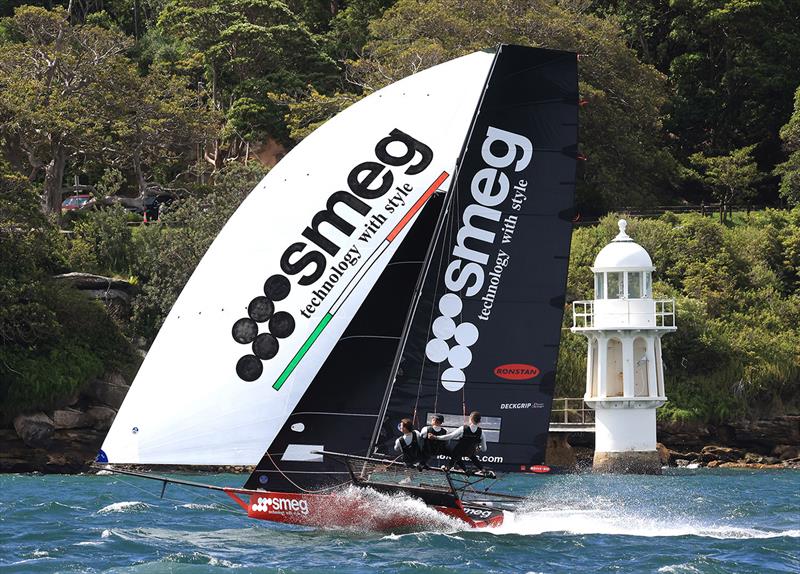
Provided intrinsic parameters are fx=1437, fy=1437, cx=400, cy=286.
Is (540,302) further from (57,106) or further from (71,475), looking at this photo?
(57,106)

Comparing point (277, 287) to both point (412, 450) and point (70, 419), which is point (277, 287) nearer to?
point (412, 450)

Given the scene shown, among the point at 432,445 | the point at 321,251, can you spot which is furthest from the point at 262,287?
the point at 432,445

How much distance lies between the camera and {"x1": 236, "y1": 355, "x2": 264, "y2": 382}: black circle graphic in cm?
1892

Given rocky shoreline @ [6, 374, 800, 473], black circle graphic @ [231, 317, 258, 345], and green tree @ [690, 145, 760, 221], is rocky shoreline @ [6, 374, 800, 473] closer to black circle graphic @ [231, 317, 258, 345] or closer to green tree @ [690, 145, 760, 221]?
green tree @ [690, 145, 760, 221]

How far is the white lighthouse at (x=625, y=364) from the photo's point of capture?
36938mm

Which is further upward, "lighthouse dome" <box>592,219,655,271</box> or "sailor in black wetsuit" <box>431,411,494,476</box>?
"lighthouse dome" <box>592,219,655,271</box>

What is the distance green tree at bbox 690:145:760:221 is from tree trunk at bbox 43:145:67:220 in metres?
23.5

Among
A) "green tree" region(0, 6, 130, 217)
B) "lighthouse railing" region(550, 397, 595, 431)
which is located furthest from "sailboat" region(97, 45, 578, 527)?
"green tree" region(0, 6, 130, 217)

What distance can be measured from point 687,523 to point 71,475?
18.1 meters

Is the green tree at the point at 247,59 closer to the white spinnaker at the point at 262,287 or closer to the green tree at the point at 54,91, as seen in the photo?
the green tree at the point at 54,91

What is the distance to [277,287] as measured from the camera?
757 inches

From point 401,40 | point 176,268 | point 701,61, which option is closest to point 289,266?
point 176,268

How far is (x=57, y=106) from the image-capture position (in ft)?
150

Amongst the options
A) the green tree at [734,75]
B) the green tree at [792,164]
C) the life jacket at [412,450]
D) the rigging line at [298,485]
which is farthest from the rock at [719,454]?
the life jacket at [412,450]
